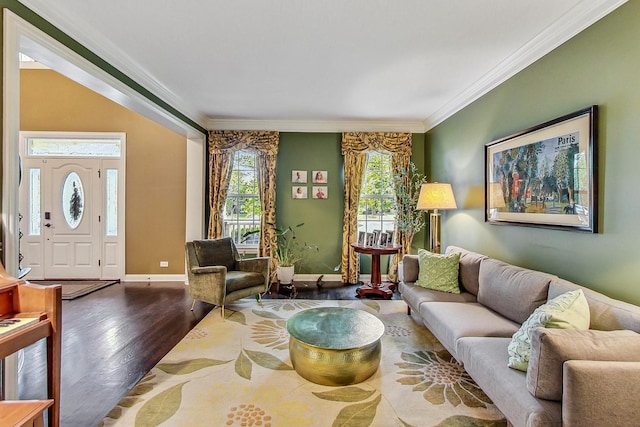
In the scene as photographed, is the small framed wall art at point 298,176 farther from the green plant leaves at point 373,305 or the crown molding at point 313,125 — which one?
the green plant leaves at point 373,305

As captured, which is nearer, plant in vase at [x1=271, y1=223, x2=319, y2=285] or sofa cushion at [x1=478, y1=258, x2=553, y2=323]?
sofa cushion at [x1=478, y1=258, x2=553, y2=323]

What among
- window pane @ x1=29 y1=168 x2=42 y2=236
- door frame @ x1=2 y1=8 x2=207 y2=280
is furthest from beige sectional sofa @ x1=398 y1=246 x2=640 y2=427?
window pane @ x1=29 y1=168 x2=42 y2=236

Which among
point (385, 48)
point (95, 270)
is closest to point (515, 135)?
point (385, 48)

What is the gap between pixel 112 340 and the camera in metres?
3.02

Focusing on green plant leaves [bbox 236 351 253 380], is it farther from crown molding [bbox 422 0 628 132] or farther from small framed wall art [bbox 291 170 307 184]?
crown molding [bbox 422 0 628 132]

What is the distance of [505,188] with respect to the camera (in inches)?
123

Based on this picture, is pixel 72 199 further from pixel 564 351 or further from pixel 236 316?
pixel 564 351

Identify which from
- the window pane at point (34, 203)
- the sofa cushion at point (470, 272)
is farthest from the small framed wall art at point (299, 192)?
the window pane at point (34, 203)

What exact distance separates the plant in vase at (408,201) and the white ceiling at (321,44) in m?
1.29

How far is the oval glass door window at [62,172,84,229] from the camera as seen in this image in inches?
203

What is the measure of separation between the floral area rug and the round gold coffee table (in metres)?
0.08

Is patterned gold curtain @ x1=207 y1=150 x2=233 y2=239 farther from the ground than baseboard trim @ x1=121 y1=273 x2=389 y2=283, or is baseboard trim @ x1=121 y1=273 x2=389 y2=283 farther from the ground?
patterned gold curtain @ x1=207 y1=150 x2=233 y2=239

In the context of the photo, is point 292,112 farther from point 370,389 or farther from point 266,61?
point 370,389

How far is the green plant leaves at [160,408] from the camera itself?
1.89 m
